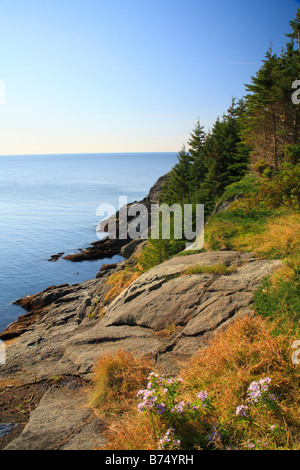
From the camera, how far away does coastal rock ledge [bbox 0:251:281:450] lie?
14.9ft

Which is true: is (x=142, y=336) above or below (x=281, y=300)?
below

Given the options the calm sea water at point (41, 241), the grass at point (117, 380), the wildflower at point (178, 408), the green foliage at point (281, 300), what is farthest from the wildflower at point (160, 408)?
the calm sea water at point (41, 241)

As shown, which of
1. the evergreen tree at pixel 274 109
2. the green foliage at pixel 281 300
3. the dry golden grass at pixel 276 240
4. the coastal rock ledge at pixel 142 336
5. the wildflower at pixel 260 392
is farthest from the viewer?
the evergreen tree at pixel 274 109

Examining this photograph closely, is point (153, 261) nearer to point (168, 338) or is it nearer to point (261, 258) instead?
point (261, 258)

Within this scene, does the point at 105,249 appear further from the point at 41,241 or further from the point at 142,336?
the point at 142,336

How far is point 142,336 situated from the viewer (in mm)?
7059

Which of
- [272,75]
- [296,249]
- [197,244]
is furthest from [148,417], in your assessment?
[272,75]

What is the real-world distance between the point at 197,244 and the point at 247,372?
7.41 metres

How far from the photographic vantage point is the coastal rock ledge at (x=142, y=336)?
14.9ft

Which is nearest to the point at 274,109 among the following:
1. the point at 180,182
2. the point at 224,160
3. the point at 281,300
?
the point at 224,160

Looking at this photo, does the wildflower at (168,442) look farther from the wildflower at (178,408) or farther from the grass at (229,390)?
the wildflower at (178,408)

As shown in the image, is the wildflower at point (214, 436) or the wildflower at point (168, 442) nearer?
the wildflower at point (168, 442)

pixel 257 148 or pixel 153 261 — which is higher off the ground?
pixel 257 148

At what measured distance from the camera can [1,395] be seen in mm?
6430
